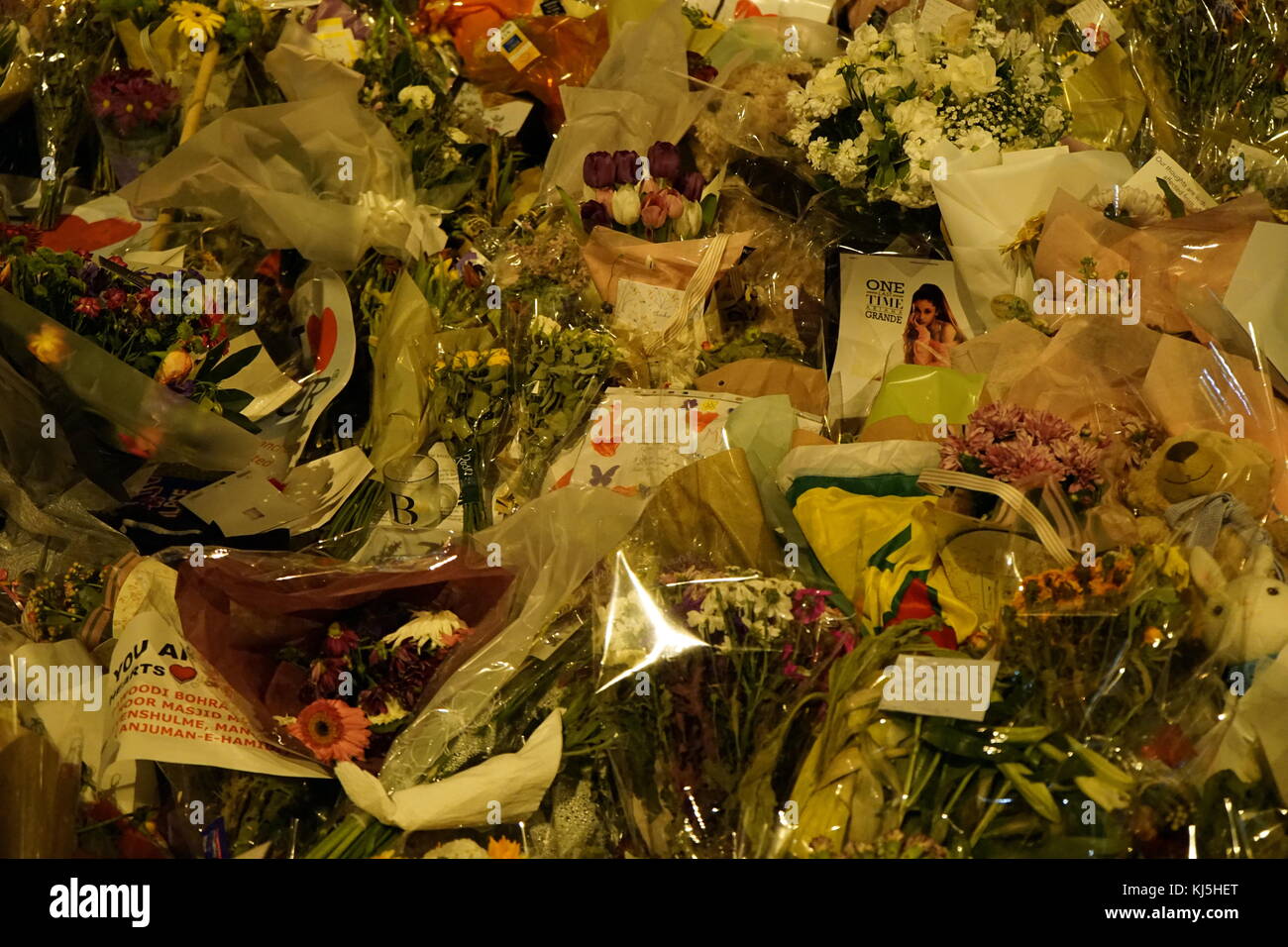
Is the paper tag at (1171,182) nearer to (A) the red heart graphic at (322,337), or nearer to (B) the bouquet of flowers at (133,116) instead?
(A) the red heart graphic at (322,337)

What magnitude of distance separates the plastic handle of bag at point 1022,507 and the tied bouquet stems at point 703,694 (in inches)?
10.4

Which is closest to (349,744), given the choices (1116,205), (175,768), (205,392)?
(175,768)

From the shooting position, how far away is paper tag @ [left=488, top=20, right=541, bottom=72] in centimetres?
267

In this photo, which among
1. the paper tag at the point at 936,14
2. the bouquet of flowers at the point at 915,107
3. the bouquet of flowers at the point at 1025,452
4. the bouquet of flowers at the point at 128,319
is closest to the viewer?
the bouquet of flowers at the point at 1025,452

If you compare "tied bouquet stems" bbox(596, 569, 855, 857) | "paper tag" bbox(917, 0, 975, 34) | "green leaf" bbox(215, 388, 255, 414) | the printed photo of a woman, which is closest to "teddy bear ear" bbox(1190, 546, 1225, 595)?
"tied bouquet stems" bbox(596, 569, 855, 857)

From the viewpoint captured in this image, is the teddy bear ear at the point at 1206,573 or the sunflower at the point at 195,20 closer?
the teddy bear ear at the point at 1206,573

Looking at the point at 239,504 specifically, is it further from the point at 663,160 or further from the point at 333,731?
the point at 663,160

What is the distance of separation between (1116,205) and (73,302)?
1.79 m

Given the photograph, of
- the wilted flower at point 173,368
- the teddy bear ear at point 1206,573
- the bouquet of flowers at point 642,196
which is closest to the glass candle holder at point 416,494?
the wilted flower at point 173,368

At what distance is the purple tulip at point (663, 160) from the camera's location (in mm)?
2260

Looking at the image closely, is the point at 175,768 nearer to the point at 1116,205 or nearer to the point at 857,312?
the point at 857,312

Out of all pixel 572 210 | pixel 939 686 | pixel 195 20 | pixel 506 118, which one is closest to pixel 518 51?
pixel 506 118

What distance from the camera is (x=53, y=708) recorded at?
1610mm

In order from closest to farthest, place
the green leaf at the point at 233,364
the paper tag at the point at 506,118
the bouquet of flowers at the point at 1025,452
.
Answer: the bouquet of flowers at the point at 1025,452, the green leaf at the point at 233,364, the paper tag at the point at 506,118
